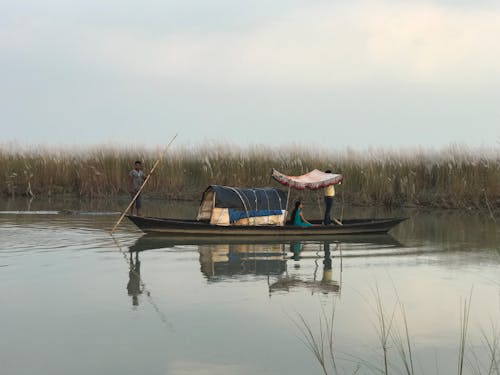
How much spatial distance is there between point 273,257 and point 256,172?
43.8ft

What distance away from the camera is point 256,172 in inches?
1008

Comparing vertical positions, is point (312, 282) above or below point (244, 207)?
below

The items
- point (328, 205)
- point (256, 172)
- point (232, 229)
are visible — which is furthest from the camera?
point (256, 172)

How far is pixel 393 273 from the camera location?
420 inches

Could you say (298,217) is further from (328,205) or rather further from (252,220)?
(328,205)

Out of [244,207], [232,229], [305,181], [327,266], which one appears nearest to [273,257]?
[327,266]

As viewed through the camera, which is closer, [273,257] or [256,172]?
[273,257]

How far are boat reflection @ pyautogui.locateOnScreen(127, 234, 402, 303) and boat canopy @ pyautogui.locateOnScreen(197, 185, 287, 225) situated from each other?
0.65 meters

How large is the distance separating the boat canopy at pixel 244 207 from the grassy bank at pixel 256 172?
25.6 feet

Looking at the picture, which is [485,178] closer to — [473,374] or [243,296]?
[243,296]

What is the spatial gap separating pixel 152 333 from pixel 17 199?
2084 centimetres

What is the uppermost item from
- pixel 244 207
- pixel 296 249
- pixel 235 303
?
pixel 244 207

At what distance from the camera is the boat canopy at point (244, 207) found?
15328mm

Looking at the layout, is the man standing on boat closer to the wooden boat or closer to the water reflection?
the wooden boat
